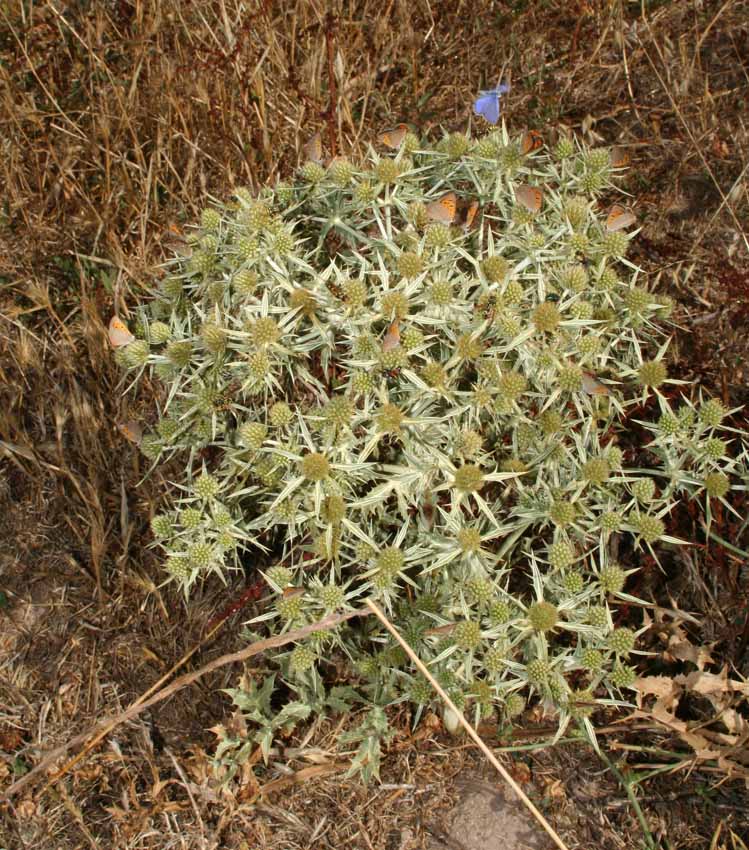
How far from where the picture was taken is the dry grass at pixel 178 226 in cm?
213

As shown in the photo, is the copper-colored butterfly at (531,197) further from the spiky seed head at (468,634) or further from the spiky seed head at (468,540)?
the spiky seed head at (468,634)

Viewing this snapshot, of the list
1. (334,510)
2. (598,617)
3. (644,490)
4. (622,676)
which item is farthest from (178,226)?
(622,676)

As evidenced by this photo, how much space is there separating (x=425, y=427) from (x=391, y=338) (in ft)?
0.91

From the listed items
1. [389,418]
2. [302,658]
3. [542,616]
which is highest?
[389,418]

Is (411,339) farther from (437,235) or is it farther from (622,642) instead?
(622,642)

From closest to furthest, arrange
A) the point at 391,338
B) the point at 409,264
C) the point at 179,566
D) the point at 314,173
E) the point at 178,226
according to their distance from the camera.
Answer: the point at 391,338, the point at 409,264, the point at 179,566, the point at 314,173, the point at 178,226

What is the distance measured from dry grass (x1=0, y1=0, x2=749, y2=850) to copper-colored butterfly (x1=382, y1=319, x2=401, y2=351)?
3.09ft

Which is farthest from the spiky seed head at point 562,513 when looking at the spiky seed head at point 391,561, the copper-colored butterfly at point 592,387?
the spiky seed head at point 391,561

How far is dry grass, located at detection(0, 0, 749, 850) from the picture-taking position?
213 cm

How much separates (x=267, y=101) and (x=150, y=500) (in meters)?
1.49

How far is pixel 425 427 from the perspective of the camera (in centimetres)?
195

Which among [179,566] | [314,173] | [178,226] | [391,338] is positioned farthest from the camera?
[178,226]

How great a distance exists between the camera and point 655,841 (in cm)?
200

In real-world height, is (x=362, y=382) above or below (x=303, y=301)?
below
